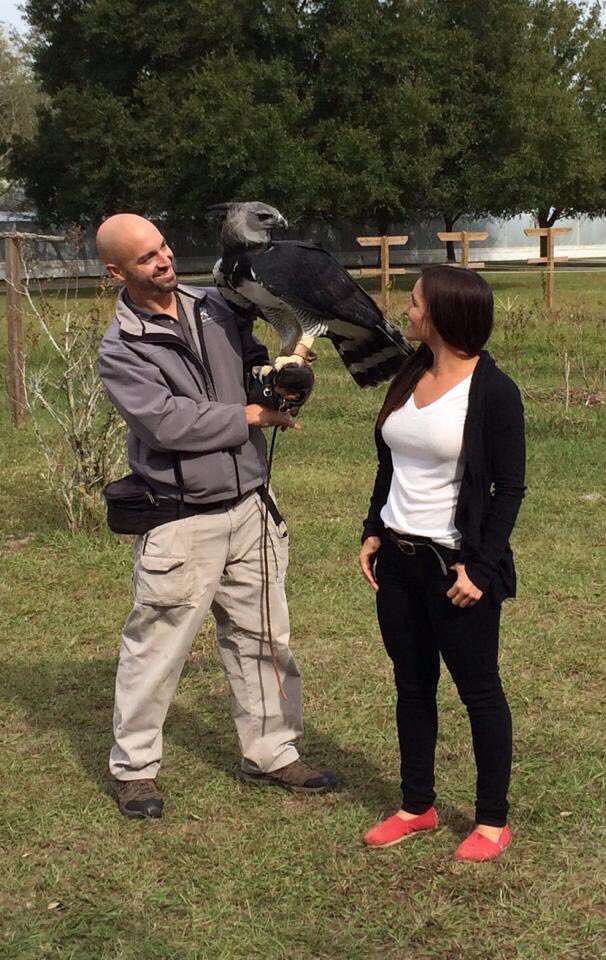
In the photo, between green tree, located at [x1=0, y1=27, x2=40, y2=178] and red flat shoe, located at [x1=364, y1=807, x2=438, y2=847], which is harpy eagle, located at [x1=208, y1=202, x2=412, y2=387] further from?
green tree, located at [x1=0, y1=27, x2=40, y2=178]

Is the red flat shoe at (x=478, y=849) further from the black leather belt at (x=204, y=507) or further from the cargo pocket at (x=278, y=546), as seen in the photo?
the black leather belt at (x=204, y=507)

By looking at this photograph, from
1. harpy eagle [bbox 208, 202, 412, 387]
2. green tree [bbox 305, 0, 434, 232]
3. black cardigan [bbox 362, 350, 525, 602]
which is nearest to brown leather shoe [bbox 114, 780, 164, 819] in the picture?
black cardigan [bbox 362, 350, 525, 602]

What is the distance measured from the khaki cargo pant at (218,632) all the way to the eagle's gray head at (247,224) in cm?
83

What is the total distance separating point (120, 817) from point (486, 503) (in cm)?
170

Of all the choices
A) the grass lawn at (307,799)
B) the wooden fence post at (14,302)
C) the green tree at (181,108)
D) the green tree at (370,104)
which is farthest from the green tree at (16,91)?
the grass lawn at (307,799)

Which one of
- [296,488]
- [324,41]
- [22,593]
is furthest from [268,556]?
[324,41]

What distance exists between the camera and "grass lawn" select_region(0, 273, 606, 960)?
2.84 meters

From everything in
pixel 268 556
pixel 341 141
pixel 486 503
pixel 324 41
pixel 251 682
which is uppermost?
pixel 324 41

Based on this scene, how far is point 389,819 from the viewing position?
10.7 ft

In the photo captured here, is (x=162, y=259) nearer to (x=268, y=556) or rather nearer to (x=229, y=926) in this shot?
(x=268, y=556)

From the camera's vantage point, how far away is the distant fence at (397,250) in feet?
130

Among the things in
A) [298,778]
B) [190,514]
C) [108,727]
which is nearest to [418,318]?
[190,514]

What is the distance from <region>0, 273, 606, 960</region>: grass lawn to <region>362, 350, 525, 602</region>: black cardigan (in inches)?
36.1

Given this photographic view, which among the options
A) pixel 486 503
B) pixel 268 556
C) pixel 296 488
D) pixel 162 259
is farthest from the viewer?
pixel 296 488
